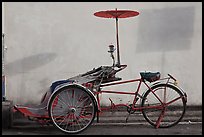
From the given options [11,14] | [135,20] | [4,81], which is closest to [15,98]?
[4,81]

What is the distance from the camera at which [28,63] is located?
8.15m

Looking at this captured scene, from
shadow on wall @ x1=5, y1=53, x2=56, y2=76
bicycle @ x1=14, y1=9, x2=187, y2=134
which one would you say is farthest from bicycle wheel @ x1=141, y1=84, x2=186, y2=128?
shadow on wall @ x1=5, y1=53, x2=56, y2=76

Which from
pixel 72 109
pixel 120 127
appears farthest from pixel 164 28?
pixel 72 109

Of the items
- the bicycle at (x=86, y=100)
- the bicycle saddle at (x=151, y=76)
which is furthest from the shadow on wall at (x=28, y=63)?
the bicycle saddle at (x=151, y=76)

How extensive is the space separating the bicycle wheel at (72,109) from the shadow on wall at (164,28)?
6.60 ft

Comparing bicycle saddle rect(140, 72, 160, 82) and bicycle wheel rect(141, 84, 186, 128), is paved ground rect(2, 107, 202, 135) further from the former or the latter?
bicycle saddle rect(140, 72, 160, 82)

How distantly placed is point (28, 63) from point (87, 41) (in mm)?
1238

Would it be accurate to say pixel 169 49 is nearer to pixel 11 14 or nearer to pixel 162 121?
pixel 162 121

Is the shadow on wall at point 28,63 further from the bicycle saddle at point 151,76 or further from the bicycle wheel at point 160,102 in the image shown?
the bicycle wheel at point 160,102

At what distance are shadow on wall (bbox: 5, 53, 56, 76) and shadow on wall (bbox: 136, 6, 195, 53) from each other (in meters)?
1.80

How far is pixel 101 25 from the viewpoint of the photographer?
820 cm

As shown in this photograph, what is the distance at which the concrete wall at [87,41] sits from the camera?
8102 millimetres

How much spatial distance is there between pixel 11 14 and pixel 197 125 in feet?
13.5

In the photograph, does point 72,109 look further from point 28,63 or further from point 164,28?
point 164,28
